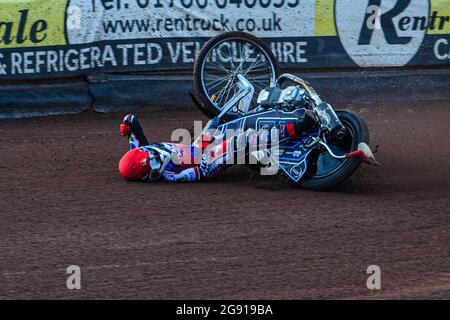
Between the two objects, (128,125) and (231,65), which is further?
(231,65)

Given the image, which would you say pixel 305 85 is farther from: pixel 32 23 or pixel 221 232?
pixel 32 23

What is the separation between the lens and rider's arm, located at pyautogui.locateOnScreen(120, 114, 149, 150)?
7.72 meters

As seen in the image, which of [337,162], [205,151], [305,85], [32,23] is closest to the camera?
[337,162]

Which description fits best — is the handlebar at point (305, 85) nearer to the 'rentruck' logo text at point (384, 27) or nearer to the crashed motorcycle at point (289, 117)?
the crashed motorcycle at point (289, 117)

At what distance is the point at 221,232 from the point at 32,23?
583cm

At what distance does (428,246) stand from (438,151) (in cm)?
336

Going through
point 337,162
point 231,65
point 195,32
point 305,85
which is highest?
point 195,32

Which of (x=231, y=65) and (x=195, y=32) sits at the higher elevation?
(x=195, y=32)

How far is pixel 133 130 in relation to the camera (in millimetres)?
7766

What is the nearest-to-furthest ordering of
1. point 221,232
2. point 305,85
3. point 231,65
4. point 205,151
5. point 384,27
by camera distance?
point 221,232 < point 305,85 < point 205,151 < point 231,65 < point 384,27

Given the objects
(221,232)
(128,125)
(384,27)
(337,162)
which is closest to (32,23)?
(128,125)

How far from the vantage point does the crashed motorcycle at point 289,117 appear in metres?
7.10

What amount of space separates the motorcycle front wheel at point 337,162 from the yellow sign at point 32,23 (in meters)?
4.89

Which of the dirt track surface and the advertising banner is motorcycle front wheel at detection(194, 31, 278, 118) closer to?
the dirt track surface
